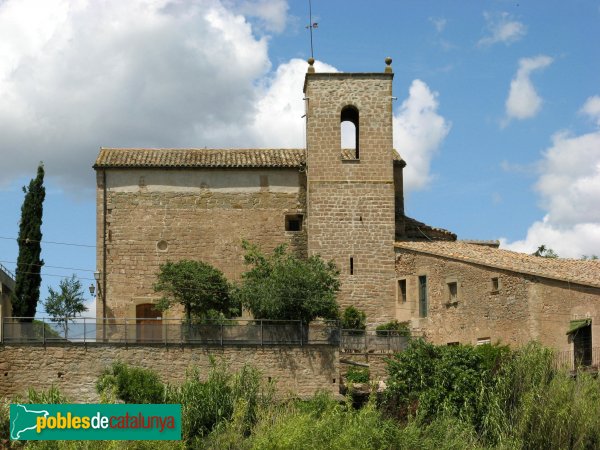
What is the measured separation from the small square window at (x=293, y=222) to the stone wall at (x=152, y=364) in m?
7.60

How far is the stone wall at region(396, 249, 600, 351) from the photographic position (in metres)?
32.9

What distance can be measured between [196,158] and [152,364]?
1002 centimetres

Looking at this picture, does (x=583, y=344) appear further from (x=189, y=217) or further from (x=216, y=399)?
(x=189, y=217)

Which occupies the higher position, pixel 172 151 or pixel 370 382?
pixel 172 151

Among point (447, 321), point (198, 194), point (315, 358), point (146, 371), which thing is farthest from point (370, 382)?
point (198, 194)

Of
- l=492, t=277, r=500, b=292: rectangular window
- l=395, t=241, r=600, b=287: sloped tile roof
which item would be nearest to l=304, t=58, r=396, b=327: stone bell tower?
l=395, t=241, r=600, b=287: sloped tile roof

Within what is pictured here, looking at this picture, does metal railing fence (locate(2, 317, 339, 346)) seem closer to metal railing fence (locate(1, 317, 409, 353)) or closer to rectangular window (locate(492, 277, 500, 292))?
metal railing fence (locate(1, 317, 409, 353))

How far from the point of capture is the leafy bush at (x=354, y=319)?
3603cm

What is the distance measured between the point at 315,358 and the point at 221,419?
4111 millimetres

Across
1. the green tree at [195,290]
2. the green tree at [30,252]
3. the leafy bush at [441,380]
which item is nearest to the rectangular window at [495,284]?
the leafy bush at [441,380]

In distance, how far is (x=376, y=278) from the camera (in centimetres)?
3731

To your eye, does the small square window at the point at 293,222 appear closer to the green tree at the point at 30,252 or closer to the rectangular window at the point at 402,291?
the rectangular window at the point at 402,291

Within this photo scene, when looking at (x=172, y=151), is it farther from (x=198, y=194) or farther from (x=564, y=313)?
(x=564, y=313)

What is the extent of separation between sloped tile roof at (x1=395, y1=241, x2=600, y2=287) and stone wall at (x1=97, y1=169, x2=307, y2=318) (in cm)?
457
